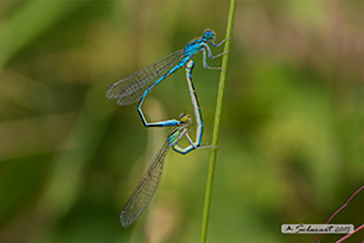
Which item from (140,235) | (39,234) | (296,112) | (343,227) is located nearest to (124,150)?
(140,235)

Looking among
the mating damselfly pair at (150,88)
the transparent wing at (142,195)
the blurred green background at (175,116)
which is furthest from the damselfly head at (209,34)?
the blurred green background at (175,116)

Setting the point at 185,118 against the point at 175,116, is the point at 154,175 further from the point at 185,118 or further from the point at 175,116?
the point at 175,116

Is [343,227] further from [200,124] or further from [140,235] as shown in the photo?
[140,235]

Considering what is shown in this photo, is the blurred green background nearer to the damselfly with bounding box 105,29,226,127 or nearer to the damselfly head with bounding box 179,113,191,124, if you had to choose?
the damselfly with bounding box 105,29,226,127

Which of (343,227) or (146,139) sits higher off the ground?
(146,139)

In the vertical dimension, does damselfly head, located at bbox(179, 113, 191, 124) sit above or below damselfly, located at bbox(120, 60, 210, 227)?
above

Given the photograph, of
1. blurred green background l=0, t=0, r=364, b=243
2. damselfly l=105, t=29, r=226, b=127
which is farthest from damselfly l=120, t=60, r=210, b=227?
blurred green background l=0, t=0, r=364, b=243

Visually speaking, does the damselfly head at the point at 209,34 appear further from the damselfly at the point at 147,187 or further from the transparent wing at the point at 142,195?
the transparent wing at the point at 142,195
